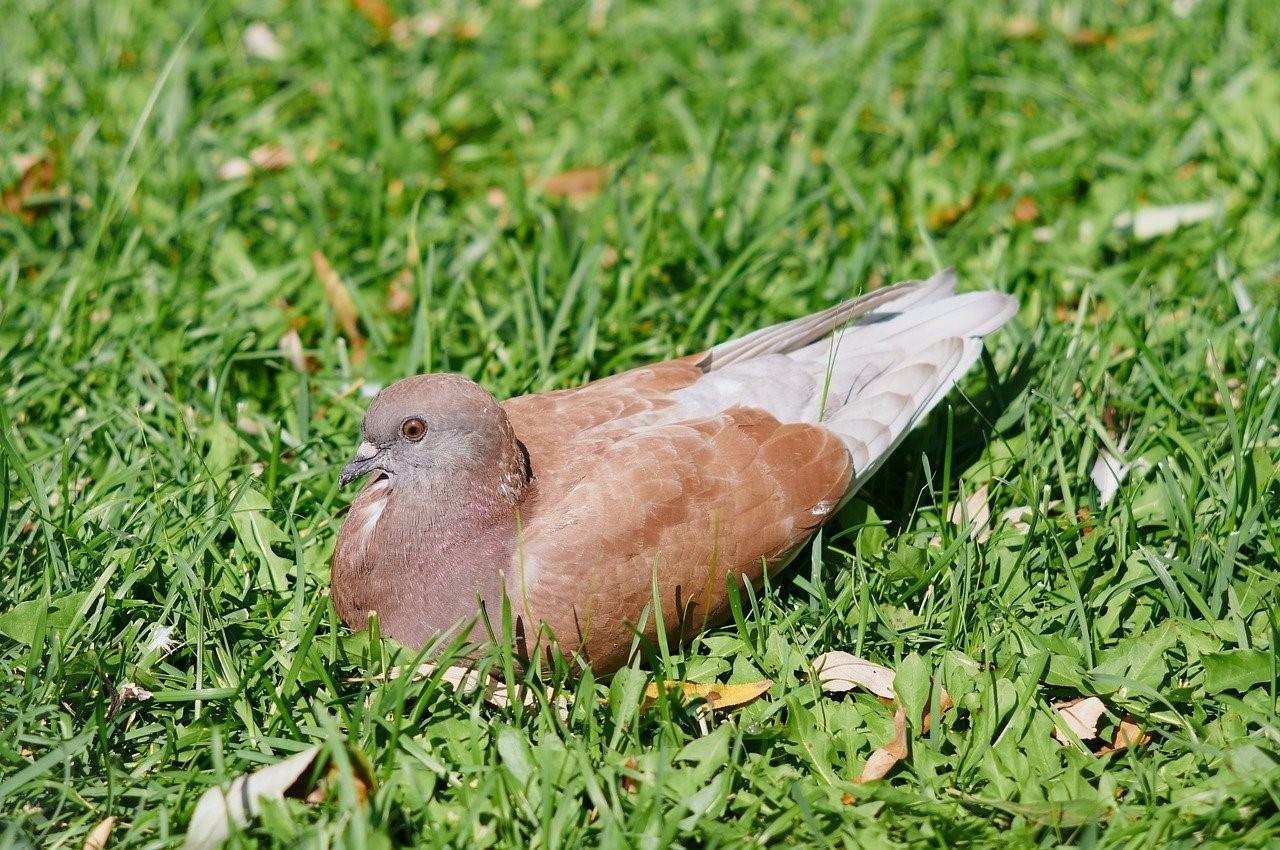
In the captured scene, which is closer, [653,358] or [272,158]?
[653,358]

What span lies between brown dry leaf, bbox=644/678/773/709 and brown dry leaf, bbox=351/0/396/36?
408 centimetres

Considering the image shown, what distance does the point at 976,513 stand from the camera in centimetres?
376

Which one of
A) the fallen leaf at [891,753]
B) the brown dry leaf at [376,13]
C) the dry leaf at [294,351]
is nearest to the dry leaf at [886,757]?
the fallen leaf at [891,753]

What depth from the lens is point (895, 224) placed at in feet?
16.8

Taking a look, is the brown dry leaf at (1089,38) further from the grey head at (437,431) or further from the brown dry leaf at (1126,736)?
the grey head at (437,431)

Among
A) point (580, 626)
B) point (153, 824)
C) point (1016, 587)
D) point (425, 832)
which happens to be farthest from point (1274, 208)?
point (153, 824)

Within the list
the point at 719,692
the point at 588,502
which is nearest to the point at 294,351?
the point at 588,502

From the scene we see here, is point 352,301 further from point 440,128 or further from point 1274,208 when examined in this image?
point 1274,208

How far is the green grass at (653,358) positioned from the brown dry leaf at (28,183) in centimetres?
6

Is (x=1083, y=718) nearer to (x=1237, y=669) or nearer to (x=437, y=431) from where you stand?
(x=1237, y=669)

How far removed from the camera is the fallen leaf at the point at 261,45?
237 inches

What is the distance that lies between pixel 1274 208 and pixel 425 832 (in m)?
4.00

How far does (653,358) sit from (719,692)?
160 centimetres

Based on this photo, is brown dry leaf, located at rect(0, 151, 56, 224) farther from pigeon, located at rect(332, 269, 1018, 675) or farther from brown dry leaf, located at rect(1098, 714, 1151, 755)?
brown dry leaf, located at rect(1098, 714, 1151, 755)
